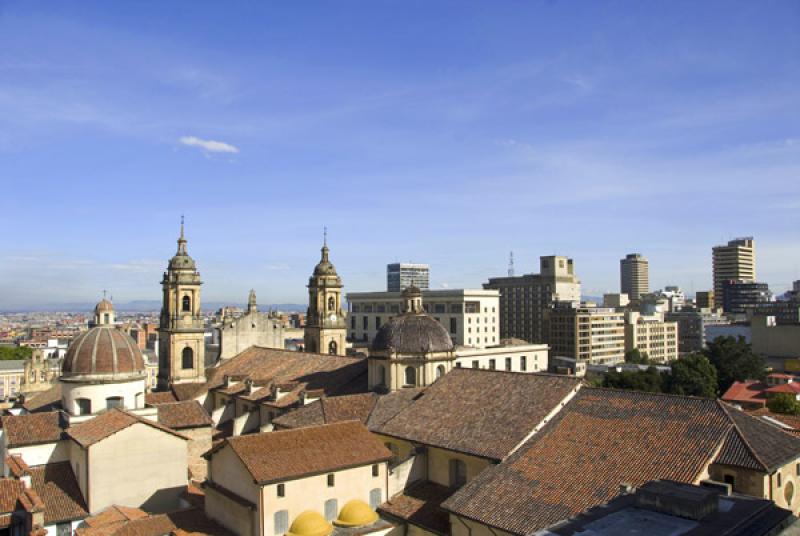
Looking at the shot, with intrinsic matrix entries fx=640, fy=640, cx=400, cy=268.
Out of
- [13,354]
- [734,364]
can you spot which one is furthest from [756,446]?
[13,354]

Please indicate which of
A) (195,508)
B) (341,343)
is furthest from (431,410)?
(341,343)

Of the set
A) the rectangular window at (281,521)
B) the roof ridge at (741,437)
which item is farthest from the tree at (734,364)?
the rectangular window at (281,521)

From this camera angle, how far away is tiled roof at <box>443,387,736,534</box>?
22734 millimetres

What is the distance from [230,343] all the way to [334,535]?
35290 mm

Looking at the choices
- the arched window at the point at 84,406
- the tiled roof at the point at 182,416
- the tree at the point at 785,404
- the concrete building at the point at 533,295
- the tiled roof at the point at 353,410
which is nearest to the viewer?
the tiled roof at the point at 353,410

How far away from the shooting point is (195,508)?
31.2m

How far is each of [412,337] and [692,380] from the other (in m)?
40.4

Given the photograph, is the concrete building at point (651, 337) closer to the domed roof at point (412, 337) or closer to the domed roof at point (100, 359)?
the domed roof at point (412, 337)

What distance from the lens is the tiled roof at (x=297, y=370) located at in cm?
4241

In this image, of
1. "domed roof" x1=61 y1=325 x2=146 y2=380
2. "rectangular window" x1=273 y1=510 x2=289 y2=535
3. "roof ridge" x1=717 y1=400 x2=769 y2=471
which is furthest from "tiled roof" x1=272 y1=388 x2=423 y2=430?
"roof ridge" x1=717 y1=400 x2=769 y2=471

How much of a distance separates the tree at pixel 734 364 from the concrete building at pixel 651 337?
221 feet

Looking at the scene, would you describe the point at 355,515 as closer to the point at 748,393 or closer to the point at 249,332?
the point at 249,332

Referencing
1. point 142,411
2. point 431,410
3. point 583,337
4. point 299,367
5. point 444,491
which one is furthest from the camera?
point 583,337

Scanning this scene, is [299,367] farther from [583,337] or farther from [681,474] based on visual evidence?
[583,337]
